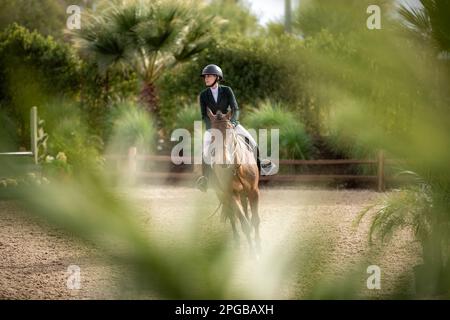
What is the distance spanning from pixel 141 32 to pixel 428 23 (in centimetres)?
1372

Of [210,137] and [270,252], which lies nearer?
[270,252]

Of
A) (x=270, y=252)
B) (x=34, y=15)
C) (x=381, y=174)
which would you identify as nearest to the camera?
(x=270, y=252)

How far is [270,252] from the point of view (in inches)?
245

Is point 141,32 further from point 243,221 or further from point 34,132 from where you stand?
point 243,221

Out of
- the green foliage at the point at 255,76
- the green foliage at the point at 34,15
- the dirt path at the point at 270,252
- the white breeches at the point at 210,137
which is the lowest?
the dirt path at the point at 270,252

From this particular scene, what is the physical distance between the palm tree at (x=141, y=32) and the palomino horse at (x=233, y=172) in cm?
969

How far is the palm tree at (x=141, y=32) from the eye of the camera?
55.4 ft

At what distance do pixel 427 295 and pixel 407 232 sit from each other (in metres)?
4.12

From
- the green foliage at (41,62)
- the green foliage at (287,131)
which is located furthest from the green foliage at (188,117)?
the green foliage at (41,62)

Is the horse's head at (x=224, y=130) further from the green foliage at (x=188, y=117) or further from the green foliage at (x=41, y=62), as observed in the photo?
the green foliage at (x=41, y=62)

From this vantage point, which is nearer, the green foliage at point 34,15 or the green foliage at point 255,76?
the green foliage at point 255,76

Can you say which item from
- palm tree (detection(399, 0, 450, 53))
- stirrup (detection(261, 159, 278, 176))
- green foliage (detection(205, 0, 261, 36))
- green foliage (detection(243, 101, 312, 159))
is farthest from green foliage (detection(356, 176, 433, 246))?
green foliage (detection(205, 0, 261, 36))

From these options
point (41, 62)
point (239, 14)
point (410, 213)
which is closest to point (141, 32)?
point (41, 62)

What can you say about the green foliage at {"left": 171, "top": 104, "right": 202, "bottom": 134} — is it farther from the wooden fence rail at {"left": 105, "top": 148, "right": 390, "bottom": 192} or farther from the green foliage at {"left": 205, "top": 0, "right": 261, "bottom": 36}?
the green foliage at {"left": 205, "top": 0, "right": 261, "bottom": 36}
